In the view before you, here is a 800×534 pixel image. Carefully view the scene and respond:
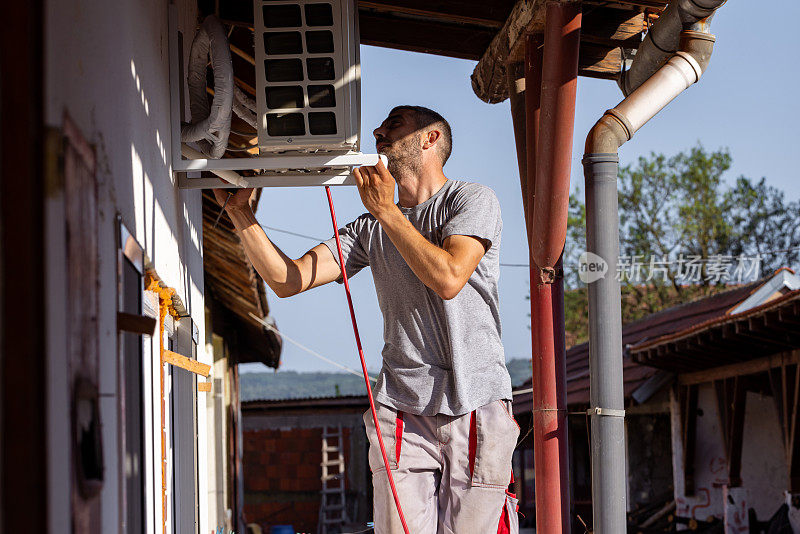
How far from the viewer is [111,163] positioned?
6.19 ft

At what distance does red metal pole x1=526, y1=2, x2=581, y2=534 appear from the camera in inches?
166

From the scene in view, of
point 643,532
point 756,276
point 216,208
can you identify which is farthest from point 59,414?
point 756,276

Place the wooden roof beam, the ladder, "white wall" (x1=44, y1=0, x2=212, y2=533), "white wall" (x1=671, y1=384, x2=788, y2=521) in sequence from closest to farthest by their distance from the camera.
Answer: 1. "white wall" (x1=44, y1=0, x2=212, y2=533)
2. the wooden roof beam
3. "white wall" (x1=671, y1=384, x2=788, y2=521)
4. the ladder

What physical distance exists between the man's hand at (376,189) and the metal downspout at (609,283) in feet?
5.01

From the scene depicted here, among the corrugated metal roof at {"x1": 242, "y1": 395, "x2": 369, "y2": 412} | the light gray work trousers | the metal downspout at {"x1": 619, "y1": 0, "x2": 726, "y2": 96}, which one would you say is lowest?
the corrugated metal roof at {"x1": 242, "y1": 395, "x2": 369, "y2": 412}

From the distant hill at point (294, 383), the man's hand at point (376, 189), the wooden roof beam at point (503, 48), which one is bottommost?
the distant hill at point (294, 383)

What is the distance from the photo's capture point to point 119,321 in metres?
1.89

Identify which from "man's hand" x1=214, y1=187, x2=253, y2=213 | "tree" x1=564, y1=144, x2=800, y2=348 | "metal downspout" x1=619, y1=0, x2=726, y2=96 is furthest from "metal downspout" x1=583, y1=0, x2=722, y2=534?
"tree" x1=564, y1=144, x2=800, y2=348

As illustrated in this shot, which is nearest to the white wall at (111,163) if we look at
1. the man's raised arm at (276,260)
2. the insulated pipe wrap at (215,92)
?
the insulated pipe wrap at (215,92)

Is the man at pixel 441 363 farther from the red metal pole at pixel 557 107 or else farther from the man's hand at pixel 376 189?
the red metal pole at pixel 557 107

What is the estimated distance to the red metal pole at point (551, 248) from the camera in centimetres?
422

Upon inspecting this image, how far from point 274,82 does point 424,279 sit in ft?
2.70

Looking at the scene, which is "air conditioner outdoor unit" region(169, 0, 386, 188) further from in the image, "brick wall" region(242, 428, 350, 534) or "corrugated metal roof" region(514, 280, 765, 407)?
"brick wall" region(242, 428, 350, 534)

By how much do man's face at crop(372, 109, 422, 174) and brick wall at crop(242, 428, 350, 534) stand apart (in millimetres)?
15454
